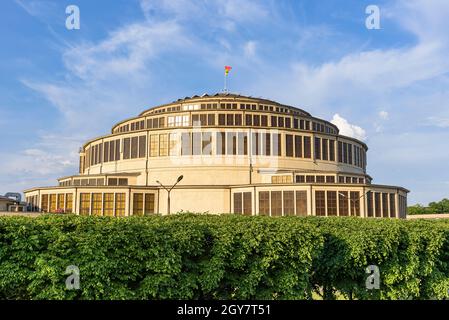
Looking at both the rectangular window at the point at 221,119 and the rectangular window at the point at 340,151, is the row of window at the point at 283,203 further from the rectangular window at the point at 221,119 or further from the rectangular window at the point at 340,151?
the rectangular window at the point at 340,151

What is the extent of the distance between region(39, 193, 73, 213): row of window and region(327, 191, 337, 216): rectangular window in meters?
38.5

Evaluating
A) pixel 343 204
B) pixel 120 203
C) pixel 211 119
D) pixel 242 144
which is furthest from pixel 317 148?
pixel 120 203

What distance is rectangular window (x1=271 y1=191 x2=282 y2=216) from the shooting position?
6228 centimetres

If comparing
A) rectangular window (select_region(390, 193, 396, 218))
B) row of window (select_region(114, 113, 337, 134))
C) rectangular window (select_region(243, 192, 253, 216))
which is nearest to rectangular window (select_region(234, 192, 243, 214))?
rectangular window (select_region(243, 192, 253, 216))

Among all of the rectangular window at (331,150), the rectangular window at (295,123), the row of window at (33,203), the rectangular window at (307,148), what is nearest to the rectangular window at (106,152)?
the row of window at (33,203)

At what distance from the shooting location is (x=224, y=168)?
70250 mm

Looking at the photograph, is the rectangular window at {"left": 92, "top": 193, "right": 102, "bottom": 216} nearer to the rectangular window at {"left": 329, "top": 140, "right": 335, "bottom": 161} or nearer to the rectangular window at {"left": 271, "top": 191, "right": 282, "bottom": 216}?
the rectangular window at {"left": 271, "top": 191, "right": 282, "bottom": 216}

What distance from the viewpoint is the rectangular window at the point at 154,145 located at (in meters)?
73.4

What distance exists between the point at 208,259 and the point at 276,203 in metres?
44.3

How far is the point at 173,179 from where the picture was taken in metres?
70.1

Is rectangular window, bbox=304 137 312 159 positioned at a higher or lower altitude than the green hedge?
higher

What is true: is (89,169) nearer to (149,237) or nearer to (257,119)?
(257,119)

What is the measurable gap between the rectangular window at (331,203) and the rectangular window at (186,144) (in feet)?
78.9

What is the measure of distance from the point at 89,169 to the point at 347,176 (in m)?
49.3
